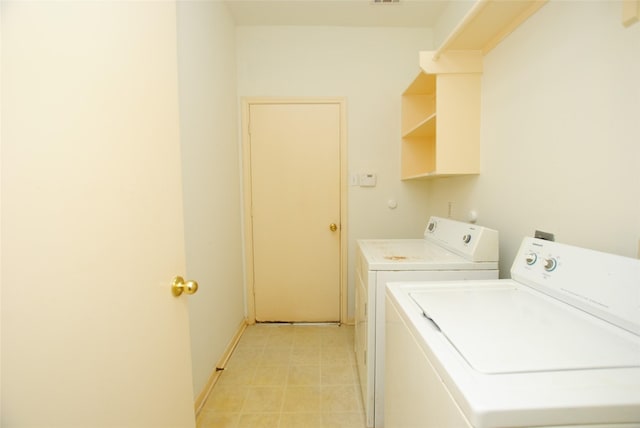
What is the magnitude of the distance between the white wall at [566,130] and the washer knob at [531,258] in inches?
6.4

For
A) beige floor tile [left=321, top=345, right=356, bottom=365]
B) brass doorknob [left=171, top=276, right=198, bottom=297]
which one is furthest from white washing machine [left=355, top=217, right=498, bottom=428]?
brass doorknob [left=171, top=276, right=198, bottom=297]

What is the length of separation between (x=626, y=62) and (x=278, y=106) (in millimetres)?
2126

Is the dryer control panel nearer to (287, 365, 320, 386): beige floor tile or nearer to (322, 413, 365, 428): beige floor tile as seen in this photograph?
(322, 413, 365, 428): beige floor tile

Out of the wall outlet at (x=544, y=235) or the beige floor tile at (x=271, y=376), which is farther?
the beige floor tile at (x=271, y=376)

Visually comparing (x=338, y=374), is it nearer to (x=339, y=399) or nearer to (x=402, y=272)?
(x=339, y=399)

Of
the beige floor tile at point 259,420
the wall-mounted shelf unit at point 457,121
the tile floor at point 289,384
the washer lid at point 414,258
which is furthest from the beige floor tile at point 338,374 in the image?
the wall-mounted shelf unit at point 457,121

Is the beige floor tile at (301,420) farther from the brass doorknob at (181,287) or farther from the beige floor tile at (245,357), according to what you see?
the brass doorknob at (181,287)

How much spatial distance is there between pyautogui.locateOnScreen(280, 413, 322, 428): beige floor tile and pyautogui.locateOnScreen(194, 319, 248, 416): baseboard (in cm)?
48

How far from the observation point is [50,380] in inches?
18.0

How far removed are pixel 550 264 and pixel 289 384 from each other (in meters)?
1.59

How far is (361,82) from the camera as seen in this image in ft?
7.88

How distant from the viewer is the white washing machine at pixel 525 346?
1.55 ft

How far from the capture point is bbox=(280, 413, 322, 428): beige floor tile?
56.9 inches

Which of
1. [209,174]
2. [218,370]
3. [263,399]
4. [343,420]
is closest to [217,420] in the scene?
[263,399]
